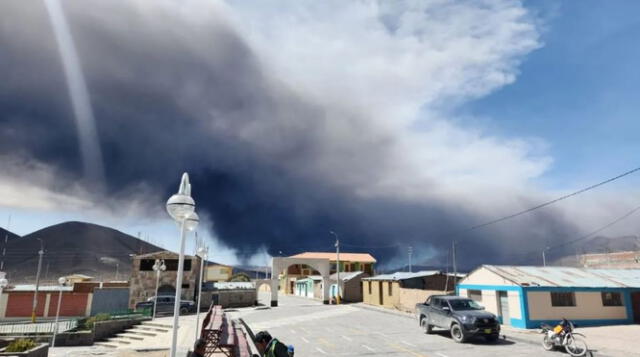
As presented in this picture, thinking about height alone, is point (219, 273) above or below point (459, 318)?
above

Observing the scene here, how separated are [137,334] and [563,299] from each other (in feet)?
93.0

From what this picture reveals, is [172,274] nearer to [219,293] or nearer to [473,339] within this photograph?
[219,293]

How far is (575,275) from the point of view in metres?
28.5

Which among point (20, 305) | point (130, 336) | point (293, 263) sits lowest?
point (130, 336)

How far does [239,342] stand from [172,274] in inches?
1336

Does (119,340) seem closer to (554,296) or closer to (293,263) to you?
(554,296)

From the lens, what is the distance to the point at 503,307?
84.9 ft

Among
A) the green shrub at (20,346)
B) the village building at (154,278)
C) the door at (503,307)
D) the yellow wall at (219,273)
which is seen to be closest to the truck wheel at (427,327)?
the door at (503,307)

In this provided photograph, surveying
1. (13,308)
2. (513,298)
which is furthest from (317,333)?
(13,308)

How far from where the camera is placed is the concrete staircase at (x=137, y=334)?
2486 centimetres

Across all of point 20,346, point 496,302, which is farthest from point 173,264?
point 496,302

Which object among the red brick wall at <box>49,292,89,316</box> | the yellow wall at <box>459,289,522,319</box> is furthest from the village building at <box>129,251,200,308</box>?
the yellow wall at <box>459,289,522,319</box>

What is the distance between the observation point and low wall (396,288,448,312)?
115 ft

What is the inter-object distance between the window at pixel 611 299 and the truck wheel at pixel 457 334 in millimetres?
14046
